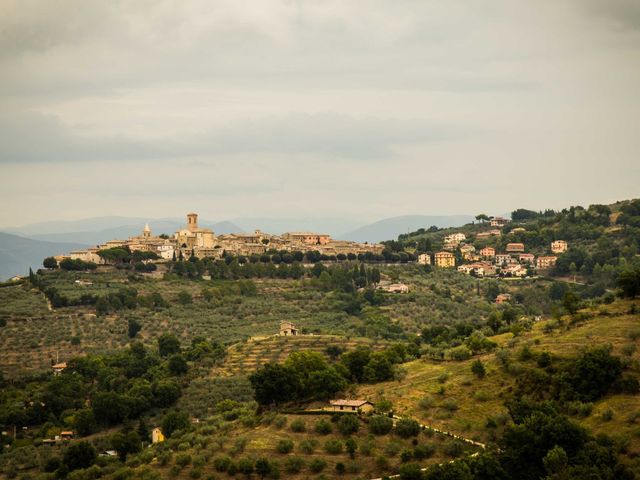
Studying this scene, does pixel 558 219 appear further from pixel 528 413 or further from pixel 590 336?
pixel 528 413

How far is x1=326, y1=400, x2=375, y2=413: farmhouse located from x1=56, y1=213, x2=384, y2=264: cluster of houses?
64119 millimetres

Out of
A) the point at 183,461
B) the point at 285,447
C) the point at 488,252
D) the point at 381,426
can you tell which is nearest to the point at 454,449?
the point at 381,426

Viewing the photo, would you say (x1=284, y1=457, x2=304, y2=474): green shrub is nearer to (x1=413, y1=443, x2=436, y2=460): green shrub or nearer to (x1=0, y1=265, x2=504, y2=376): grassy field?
(x1=413, y1=443, x2=436, y2=460): green shrub

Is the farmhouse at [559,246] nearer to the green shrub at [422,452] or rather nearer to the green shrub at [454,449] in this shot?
the green shrub at [454,449]

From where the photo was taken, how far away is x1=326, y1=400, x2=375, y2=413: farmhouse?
46.5m

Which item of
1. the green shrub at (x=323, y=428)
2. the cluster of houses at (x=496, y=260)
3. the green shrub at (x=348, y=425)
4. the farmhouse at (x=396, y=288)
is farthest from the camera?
the cluster of houses at (x=496, y=260)

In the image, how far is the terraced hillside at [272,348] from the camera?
214 feet

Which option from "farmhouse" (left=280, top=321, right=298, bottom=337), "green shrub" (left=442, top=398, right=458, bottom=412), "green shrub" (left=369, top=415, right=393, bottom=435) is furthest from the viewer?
"farmhouse" (left=280, top=321, right=298, bottom=337)

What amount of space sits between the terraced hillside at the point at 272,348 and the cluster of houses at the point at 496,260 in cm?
4190

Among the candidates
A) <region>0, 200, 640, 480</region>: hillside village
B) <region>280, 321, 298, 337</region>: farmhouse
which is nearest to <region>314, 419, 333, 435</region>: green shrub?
<region>0, 200, 640, 480</region>: hillside village

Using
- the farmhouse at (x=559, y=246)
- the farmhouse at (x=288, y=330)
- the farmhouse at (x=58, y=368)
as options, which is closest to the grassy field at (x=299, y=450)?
the farmhouse at (x=58, y=368)

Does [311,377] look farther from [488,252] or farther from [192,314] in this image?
[488,252]

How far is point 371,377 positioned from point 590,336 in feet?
37.3

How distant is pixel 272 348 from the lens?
227 feet
